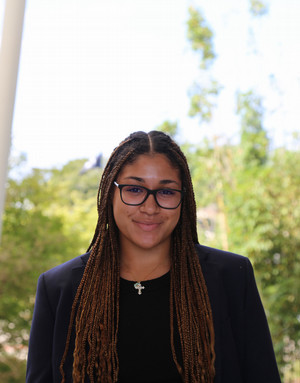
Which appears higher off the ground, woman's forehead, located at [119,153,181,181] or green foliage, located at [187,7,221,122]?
green foliage, located at [187,7,221,122]

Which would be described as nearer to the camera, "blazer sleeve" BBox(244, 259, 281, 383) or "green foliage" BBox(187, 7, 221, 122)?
"blazer sleeve" BBox(244, 259, 281, 383)

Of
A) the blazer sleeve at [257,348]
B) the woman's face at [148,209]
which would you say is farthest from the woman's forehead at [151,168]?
the blazer sleeve at [257,348]

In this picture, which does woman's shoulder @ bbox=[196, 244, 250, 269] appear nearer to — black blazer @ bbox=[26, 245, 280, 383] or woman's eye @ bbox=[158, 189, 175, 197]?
black blazer @ bbox=[26, 245, 280, 383]

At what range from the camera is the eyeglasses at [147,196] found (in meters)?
1.16

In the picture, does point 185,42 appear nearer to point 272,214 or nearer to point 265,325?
point 272,214

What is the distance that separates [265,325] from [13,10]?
1094 millimetres

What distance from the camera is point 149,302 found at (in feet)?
3.95

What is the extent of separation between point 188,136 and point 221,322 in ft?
16.1

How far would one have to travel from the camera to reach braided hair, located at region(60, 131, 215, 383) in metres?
1.14

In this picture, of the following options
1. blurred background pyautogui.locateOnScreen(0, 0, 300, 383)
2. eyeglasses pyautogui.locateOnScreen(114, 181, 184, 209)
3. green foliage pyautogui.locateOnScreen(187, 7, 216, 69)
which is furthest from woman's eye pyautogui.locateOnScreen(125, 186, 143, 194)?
green foliage pyautogui.locateOnScreen(187, 7, 216, 69)

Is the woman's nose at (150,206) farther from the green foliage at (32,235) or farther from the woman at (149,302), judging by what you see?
the green foliage at (32,235)

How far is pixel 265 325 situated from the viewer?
117 cm

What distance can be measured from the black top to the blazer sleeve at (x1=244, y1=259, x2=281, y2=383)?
161 millimetres

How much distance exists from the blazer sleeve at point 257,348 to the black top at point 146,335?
0.16m
